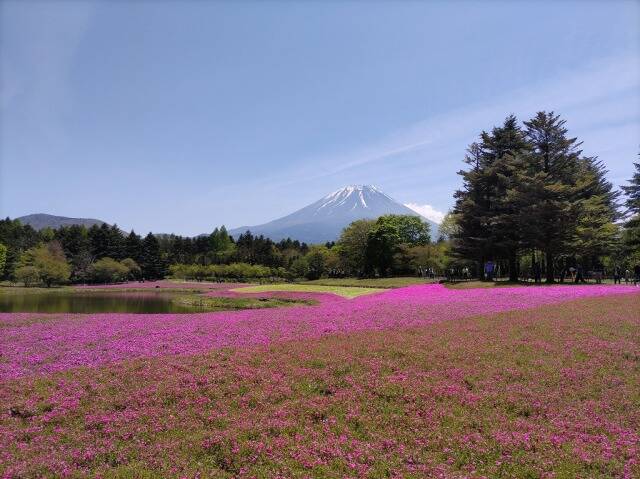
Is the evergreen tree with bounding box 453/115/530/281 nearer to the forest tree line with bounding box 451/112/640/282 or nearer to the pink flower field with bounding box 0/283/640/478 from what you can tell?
the forest tree line with bounding box 451/112/640/282

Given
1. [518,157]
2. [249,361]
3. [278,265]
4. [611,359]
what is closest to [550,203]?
[518,157]

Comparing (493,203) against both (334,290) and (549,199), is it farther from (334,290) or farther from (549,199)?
(334,290)

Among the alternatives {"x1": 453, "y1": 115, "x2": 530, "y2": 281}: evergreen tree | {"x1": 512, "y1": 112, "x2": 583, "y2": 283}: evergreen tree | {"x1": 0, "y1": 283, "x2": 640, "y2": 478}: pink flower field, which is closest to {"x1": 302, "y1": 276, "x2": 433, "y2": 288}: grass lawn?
{"x1": 453, "y1": 115, "x2": 530, "y2": 281}: evergreen tree

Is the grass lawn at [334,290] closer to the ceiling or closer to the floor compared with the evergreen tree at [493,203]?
closer to the floor

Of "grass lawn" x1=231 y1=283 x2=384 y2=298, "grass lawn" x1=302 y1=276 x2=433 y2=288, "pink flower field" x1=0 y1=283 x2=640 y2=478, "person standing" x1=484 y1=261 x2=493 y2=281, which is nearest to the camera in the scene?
"pink flower field" x1=0 y1=283 x2=640 y2=478

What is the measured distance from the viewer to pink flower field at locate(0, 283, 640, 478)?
23.4 ft

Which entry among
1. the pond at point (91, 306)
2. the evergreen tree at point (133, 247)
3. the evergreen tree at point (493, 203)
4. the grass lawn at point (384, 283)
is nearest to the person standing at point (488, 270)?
the evergreen tree at point (493, 203)

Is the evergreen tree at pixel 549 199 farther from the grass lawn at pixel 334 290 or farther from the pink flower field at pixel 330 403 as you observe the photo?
the pink flower field at pixel 330 403

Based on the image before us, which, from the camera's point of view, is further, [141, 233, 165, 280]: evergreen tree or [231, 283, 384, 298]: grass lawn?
[141, 233, 165, 280]: evergreen tree

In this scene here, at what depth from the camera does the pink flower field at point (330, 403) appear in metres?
7.14

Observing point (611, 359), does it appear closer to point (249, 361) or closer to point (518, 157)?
point (249, 361)

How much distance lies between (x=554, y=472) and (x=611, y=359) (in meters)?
6.89

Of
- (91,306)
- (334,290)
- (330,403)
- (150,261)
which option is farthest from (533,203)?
(150,261)

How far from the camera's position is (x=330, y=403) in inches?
367
